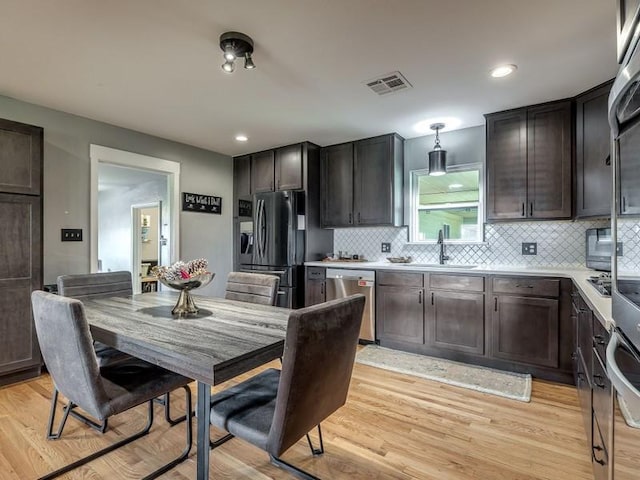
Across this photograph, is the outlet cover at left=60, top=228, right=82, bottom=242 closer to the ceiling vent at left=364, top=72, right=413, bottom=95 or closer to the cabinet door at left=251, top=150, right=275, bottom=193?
the cabinet door at left=251, top=150, right=275, bottom=193

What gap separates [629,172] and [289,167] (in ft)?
11.9

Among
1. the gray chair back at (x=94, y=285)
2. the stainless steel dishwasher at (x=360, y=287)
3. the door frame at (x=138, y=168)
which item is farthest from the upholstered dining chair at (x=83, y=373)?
the stainless steel dishwasher at (x=360, y=287)

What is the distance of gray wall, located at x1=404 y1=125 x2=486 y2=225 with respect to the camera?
3627 millimetres

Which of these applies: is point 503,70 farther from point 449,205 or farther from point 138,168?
point 138,168

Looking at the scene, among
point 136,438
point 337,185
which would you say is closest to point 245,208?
point 337,185

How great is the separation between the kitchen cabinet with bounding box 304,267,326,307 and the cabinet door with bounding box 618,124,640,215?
3.01m

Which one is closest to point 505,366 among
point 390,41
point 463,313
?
point 463,313

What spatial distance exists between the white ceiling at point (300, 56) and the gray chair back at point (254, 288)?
1.49 m

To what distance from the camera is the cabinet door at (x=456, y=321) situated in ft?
10.1

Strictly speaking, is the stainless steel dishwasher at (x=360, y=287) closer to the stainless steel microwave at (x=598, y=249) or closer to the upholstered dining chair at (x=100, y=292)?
the stainless steel microwave at (x=598, y=249)

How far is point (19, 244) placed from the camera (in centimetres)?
274

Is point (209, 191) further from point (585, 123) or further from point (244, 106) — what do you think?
point (585, 123)

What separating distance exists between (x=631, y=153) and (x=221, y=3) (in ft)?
6.16

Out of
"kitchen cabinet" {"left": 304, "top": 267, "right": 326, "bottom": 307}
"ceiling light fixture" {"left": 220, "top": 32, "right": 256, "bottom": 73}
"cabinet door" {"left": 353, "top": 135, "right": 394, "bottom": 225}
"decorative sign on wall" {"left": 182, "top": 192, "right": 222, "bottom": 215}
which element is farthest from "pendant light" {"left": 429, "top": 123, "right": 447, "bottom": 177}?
"decorative sign on wall" {"left": 182, "top": 192, "right": 222, "bottom": 215}
